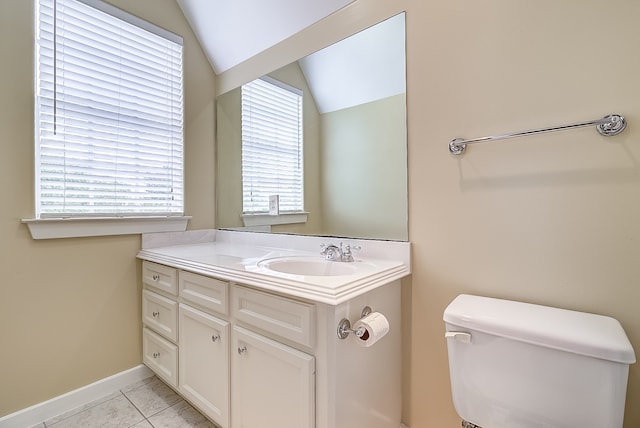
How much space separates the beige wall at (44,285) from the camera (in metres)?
1.43

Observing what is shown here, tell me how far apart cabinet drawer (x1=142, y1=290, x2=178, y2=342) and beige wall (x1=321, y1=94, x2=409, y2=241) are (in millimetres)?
924

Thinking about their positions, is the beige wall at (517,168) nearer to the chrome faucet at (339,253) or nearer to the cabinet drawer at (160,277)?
the chrome faucet at (339,253)

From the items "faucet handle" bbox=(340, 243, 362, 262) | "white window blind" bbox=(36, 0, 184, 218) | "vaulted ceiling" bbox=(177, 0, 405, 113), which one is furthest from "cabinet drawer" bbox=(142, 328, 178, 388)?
"vaulted ceiling" bbox=(177, 0, 405, 113)

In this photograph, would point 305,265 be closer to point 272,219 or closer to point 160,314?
point 272,219

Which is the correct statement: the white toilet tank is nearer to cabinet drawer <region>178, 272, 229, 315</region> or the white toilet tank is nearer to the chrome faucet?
the chrome faucet

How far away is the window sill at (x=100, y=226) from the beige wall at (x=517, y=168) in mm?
1550

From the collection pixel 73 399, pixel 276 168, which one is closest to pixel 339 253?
pixel 276 168

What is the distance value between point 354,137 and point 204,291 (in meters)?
1.06

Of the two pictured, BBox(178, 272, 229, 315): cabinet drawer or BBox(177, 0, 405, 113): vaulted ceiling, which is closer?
BBox(178, 272, 229, 315): cabinet drawer

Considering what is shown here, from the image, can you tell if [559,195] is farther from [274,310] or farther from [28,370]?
[28,370]

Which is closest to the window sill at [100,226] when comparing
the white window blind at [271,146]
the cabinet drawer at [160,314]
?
the cabinet drawer at [160,314]

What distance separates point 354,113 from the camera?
1556 mm

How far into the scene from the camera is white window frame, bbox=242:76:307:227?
183 cm

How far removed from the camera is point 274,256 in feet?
5.15
